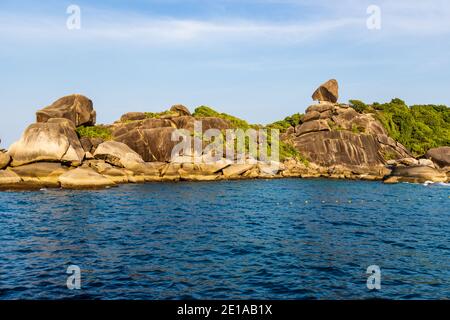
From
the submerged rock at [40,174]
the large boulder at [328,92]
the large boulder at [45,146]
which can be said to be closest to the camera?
the submerged rock at [40,174]

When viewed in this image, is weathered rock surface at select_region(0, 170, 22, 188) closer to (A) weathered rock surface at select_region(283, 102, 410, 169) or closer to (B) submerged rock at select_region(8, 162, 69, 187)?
(B) submerged rock at select_region(8, 162, 69, 187)

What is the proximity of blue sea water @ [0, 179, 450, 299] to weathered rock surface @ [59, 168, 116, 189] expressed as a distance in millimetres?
6626

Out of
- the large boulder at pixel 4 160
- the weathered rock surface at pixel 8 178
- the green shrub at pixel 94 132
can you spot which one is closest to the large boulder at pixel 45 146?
the large boulder at pixel 4 160

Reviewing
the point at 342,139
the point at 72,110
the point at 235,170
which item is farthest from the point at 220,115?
the point at 72,110

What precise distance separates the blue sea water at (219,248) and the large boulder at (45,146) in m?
9.85

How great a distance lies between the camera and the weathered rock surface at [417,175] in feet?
205

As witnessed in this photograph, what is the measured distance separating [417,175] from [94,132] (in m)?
51.2

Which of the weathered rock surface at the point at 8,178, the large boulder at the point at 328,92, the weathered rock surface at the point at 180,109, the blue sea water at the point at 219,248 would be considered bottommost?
the blue sea water at the point at 219,248

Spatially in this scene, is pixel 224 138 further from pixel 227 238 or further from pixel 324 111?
pixel 227 238

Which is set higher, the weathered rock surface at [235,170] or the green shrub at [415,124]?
the green shrub at [415,124]

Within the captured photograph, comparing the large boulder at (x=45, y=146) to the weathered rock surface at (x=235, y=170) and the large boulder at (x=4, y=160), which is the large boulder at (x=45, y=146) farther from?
the weathered rock surface at (x=235, y=170)
